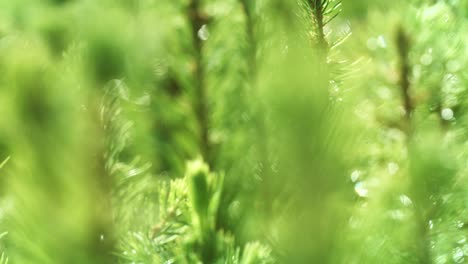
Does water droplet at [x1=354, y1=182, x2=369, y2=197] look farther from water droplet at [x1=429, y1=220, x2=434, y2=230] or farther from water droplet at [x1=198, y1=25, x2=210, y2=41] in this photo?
water droplet at [x1=198, y1=25, x2=210, y2=41]

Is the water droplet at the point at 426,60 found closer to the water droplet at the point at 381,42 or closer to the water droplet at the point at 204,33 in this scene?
the water droplet at the point at 381,42

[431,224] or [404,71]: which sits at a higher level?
[404,71]

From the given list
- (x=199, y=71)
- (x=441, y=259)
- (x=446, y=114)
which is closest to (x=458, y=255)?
(x=441, y=259)


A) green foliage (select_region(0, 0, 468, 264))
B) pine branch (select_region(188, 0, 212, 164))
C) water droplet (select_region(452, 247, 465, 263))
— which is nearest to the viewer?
green foliage (select_region(0, 0, 468, 264))

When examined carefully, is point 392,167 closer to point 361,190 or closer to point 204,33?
point 361,190

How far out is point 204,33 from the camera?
0.62 meters

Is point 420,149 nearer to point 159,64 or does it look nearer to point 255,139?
point 255,139

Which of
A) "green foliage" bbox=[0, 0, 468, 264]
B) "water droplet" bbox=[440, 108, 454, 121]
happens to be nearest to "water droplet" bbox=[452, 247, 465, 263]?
"green foliage" bbox=[0, 0, 468, 264]

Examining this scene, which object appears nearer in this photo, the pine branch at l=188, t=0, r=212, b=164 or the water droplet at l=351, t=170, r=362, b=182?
the water droplet at l=351, t=170, r=362, b=182

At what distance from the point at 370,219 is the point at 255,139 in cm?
14

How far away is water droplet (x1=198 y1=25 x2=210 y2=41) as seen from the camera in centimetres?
61

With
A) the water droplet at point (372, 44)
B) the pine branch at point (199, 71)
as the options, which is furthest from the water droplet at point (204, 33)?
the water droplet at point (372, 44)

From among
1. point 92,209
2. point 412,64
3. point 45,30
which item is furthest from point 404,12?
point 45,30

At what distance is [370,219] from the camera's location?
35 centimetres
